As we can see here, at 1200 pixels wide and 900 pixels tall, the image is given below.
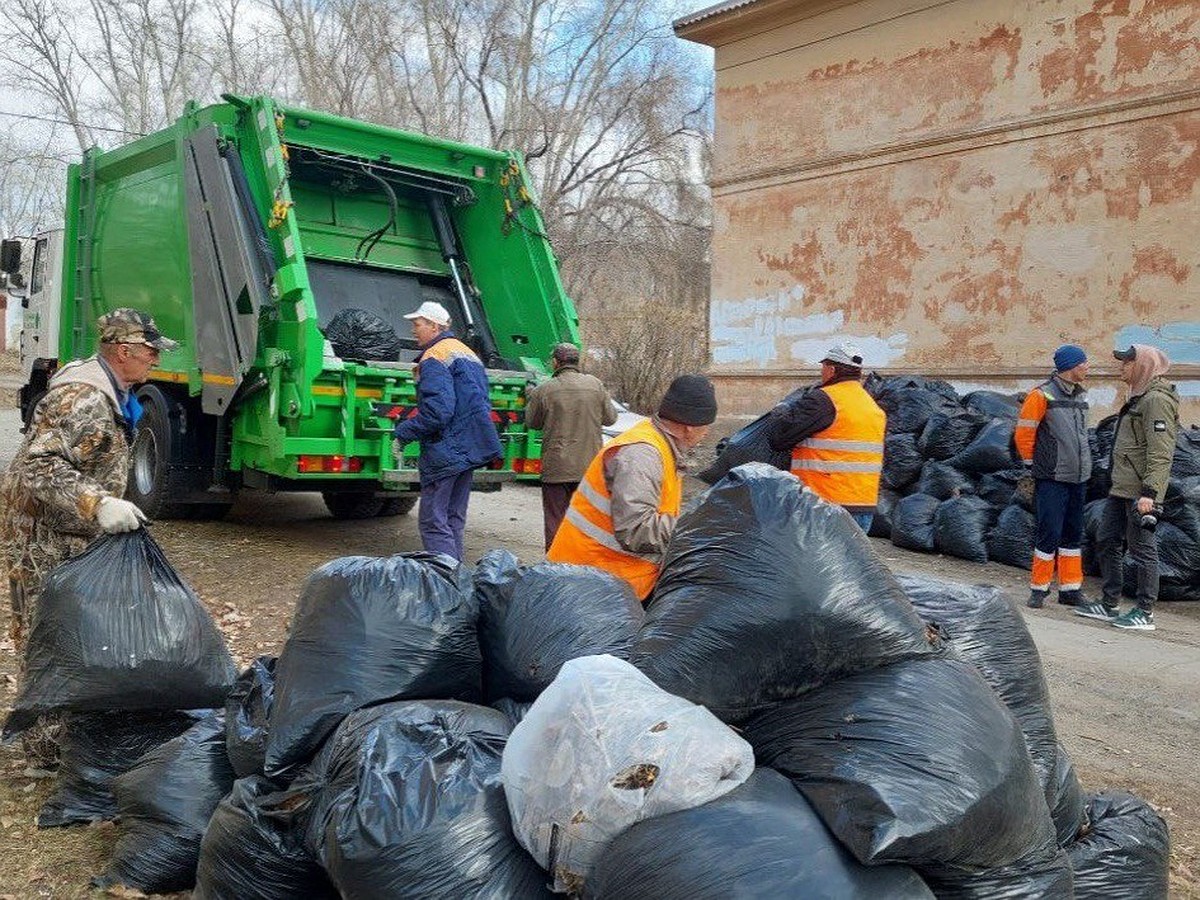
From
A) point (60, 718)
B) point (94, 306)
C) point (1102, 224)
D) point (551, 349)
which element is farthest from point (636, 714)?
point (1102, 224)

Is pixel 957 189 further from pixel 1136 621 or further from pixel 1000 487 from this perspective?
pixel 1136 621

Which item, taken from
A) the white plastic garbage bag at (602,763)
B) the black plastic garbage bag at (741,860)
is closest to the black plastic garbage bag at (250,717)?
the white plastic garbage bag at (602,763)

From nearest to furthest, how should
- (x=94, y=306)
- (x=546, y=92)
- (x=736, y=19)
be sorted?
(x=94, y=306), (x=736, y=19), (x=546, y=92)

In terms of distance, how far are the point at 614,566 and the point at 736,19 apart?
12119 mm

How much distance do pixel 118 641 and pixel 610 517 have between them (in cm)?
136

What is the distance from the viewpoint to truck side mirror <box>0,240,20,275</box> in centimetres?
942

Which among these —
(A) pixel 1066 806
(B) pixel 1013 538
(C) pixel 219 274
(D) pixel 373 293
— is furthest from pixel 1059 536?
(C) pixel 219 274

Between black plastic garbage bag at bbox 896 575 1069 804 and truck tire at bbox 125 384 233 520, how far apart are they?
218 inches

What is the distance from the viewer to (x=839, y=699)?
1856 millimetres

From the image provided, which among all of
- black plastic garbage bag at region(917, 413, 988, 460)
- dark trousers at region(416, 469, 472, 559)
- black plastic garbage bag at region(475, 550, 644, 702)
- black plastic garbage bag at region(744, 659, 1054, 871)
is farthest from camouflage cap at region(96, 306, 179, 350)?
black plastic garbage bag at region(917, 413, 988, 460)

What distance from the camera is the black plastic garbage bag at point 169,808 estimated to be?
8.27 feet

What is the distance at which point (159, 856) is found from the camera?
2.52 metres

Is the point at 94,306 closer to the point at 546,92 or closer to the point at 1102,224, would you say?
the point at 1102,224

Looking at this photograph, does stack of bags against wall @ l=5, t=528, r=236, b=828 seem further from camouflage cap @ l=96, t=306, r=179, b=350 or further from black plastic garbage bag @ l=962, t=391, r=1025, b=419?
black plastic garbage bag @ l=962, t=391, r=1025, b=419
